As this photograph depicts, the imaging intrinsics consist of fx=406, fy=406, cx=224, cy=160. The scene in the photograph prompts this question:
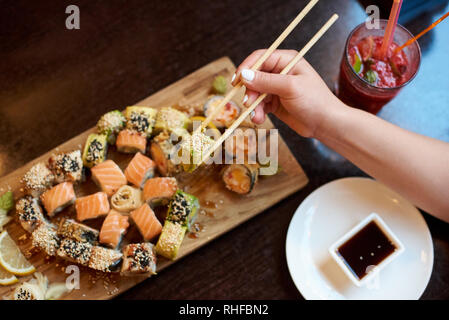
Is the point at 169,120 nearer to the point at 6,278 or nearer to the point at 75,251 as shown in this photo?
the point at 75,251

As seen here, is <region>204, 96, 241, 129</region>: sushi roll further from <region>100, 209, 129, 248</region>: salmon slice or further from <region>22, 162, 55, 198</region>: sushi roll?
<region>22, 162, 55, 198</region>: sushi roll

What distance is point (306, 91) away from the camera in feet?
6.40

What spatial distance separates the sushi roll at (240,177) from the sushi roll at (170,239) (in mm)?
366

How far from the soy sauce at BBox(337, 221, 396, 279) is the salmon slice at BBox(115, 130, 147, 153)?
1238 mm

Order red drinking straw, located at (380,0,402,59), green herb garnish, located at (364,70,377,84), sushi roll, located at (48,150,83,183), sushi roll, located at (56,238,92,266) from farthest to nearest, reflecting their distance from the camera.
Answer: sushi roll, located at (48,150,83,183) → sushi roll, located at (56,238,92,266) → green herb garnish, located at (364,70,377,84) → red drinking straw, located at (380,0,402,59)

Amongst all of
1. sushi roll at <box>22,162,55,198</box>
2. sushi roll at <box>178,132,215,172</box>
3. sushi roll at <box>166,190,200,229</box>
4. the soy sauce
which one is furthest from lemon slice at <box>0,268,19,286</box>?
the soy sauce

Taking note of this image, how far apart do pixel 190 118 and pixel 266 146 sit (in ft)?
1.58

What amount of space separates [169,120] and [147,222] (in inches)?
23.2

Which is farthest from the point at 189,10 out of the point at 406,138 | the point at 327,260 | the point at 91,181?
the point at 327,260

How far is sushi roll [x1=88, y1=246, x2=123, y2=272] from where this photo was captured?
217cm

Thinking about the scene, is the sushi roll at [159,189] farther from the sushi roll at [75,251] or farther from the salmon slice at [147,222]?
the sushi roll at [75,251]

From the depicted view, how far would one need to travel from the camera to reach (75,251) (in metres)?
2.20
